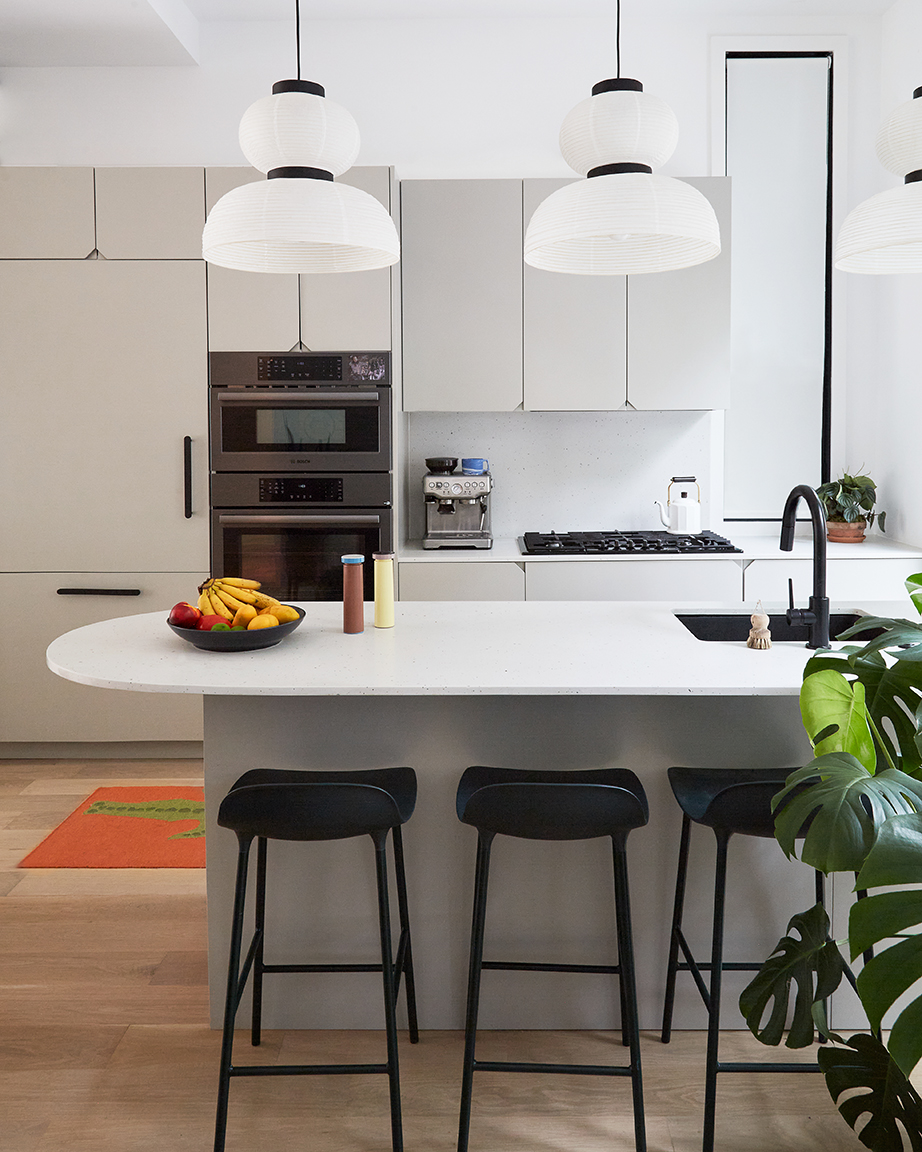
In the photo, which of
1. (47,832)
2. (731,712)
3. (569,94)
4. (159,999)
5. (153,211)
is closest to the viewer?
(731,712)

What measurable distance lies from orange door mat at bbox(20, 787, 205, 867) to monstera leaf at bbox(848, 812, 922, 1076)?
240 cm

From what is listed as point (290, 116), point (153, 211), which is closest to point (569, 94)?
point (153, 211)

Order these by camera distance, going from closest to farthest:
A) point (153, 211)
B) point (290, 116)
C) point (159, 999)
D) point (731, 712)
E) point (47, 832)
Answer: point (290, 116) → point (731, 712) → point (159, 999) → point (47, 832) → point (153, 211)

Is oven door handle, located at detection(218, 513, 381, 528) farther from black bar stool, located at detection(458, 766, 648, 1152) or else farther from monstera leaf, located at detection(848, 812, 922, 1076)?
monstera leaf, located at detection(848, 812, 922, 1076)

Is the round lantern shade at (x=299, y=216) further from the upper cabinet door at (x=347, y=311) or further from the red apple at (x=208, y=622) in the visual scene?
the upper cabinet door at (x=347, y=311)

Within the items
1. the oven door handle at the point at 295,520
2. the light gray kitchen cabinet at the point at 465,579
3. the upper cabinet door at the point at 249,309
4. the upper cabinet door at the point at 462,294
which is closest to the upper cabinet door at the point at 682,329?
the upper cabinet door at the point at 462,294

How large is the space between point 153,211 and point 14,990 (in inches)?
113

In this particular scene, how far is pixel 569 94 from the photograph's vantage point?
4.23 m

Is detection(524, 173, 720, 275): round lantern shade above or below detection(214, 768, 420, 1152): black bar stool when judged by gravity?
above

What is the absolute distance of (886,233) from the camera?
182 centimetres

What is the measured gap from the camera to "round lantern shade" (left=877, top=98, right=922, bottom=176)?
1828 mm

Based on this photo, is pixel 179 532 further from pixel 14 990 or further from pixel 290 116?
pixel 290 116

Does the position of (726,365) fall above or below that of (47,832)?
above

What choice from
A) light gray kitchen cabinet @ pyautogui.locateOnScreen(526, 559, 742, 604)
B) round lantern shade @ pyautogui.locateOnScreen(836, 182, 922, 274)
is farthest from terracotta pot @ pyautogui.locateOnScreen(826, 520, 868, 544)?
round lantern shade @ pyautogui.locateOnScreen(836, 182, 922, 274)
